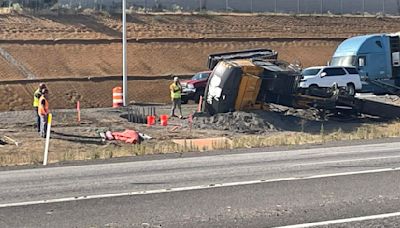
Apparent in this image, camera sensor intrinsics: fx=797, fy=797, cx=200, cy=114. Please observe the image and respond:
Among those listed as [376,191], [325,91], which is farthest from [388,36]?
[376,191]

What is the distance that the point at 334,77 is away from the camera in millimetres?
40625

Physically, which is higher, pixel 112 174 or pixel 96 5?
pixel 96 5

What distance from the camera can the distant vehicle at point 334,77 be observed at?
130ft

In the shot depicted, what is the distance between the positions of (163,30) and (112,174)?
4863 centimetres

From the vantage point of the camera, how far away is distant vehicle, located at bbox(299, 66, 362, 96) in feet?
130

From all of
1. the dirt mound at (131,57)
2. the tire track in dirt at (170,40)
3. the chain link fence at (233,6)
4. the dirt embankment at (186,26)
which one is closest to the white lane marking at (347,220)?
the dirt mound at (131,57)

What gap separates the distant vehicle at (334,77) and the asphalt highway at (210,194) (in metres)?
21.6

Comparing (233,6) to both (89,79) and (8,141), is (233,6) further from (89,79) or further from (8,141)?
(8,141)

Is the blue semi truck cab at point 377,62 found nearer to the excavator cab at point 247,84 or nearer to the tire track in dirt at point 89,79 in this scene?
the excavator cab at point 247,84

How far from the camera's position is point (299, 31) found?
69.2 meters

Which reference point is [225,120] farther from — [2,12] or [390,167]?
[2,12]

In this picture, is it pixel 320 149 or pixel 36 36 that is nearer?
pixel 320 149

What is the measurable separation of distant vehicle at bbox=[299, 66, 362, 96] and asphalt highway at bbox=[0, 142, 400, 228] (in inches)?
851

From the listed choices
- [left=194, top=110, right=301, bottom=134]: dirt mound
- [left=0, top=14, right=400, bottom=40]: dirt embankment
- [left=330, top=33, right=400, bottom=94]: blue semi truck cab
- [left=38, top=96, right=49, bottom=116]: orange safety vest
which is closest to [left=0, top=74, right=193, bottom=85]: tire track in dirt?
[left=0, top=14, right=400, bottom=40]: dirt embankment
